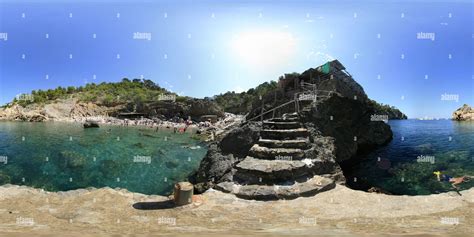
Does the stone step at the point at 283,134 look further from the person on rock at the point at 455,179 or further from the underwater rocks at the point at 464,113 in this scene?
the underwater rocks at the point at 464,113

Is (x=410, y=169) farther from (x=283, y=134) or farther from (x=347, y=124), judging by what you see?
(x=283, y=134)

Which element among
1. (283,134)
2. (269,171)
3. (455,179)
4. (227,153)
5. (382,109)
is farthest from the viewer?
(382,109)

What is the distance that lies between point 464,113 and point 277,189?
331ft

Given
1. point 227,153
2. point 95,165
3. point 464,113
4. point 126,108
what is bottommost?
point 95,165

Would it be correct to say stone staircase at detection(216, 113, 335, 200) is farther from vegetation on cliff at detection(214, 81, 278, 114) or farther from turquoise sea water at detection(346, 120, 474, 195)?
vegetation on cliff at detection(214, 81, 278, 114)

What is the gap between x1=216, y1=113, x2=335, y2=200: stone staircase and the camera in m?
13.8

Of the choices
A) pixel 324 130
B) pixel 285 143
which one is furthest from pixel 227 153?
pixel 324 130

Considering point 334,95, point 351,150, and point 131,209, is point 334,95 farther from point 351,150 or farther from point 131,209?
point 131,209

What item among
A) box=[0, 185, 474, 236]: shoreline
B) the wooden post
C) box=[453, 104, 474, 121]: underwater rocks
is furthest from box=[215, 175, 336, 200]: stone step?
box=[453, 104, 474, 121]: underwater rocks

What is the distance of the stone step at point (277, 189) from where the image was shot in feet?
44.2

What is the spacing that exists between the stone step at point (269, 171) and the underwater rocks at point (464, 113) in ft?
315

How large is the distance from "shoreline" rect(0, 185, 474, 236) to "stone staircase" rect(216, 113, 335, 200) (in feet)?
1.69

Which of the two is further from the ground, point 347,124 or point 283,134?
point 347,124

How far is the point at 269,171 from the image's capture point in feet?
47.9
